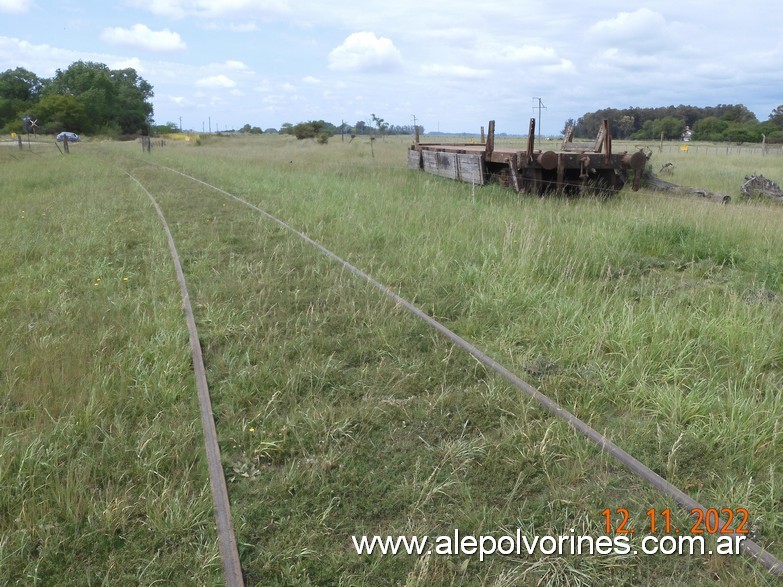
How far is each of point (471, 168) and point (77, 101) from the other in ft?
327

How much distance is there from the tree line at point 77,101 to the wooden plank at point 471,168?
3559 inches

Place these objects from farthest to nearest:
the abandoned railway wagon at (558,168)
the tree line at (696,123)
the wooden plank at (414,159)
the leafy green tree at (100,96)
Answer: the leafy green tree at (100,96) < the tree line at (696,123) < the wooden plank at (414,159) < the abandoned railway wagon at (558,168)

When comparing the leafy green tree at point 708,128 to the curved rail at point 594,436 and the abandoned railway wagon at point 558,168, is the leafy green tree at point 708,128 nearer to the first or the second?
the abandoned railway wagon at point 558,168

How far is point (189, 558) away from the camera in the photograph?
7.73 ft

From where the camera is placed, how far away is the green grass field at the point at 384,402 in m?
2.42

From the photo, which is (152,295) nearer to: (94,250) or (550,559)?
(94,250)

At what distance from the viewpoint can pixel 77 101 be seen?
304 feet

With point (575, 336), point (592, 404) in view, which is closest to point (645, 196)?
point (575, 336)

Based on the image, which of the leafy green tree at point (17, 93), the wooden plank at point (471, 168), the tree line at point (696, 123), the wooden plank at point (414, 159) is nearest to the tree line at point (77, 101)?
the leafy green tree at point (17, 93)

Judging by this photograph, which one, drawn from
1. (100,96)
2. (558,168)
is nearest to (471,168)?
(558,168)

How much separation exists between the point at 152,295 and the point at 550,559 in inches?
176

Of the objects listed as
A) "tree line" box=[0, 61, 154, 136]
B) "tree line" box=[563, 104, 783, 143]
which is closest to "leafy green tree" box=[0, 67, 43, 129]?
"tree line" box=[0, 61, 154, 136]

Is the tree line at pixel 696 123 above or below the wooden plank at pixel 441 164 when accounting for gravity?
above

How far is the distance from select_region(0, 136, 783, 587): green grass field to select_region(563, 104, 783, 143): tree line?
5968 cm
